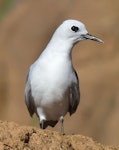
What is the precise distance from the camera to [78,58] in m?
14.0

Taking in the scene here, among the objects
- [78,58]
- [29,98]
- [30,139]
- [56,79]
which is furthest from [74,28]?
[78,58]

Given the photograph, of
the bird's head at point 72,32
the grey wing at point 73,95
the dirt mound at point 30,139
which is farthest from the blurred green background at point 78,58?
the dirt mound at point 30,139

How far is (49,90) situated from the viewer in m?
8.45

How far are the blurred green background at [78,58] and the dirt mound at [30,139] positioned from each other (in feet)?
19.8

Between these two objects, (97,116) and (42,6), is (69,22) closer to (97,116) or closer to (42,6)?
(97,116)

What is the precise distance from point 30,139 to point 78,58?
760 cm

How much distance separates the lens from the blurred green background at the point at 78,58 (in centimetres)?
1333

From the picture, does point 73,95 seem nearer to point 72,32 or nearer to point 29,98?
point 29,98

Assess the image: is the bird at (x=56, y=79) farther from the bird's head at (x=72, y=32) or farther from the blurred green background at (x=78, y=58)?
the blurred green background at (x=78, y=58)

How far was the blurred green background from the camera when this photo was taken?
13.3 meters

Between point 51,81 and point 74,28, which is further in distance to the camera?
point 74,28

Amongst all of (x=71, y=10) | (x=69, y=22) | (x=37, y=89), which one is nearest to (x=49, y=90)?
(x=37, y=89)

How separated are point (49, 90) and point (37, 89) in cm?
15

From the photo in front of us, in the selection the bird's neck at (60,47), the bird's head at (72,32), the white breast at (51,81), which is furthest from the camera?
the bird's head at (72,32)
